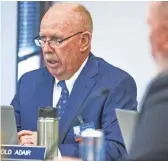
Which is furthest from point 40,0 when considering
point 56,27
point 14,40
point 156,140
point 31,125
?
point 156,140

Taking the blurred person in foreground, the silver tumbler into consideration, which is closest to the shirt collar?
the silver tumbler

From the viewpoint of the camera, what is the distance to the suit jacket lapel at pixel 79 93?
215 centimetres

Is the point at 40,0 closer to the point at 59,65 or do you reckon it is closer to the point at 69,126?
the point at 59,65

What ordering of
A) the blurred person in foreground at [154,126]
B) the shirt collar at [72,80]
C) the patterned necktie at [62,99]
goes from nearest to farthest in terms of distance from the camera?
the blurred person in foreground at [154,126]
the patterned necktie at [62,99]
the shirt collar at [72,80]

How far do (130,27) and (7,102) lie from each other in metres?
0.93

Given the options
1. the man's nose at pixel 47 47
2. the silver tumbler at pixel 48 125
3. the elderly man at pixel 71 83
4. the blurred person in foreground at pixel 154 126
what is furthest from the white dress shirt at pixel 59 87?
the blurred person in foreground at pixel 154 126

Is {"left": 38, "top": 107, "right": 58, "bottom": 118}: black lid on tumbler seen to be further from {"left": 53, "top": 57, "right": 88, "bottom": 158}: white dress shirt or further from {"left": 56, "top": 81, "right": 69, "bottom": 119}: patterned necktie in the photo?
{"left": 53, "top": 57, "right": 88, "bottom": 158}: white dress shirt

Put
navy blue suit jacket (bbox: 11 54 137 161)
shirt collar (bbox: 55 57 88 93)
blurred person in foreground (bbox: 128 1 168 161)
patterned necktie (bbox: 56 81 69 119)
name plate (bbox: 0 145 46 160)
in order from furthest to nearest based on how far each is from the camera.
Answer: shirt collar (bbox: 55 57 88 93) < patterned necktie (bbox: 56 81 69 119) < navy blue suit jacket (bbox: 11 54 137 161) < name plate (bbox: 0 145 46 160) < blurred person in foreground (bbox: 128 1 168 161)

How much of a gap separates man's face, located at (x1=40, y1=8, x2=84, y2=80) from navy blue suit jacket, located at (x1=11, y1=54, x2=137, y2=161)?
6cm

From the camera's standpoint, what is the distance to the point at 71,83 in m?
2.35

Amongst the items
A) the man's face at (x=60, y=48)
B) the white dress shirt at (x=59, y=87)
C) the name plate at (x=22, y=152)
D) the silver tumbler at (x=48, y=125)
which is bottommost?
the name plate at (x=22, y=152)

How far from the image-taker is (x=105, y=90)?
2018mm

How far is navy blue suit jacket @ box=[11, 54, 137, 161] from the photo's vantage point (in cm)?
207

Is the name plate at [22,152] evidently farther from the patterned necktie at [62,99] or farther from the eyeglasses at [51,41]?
the eyeglasses at [51,41]
